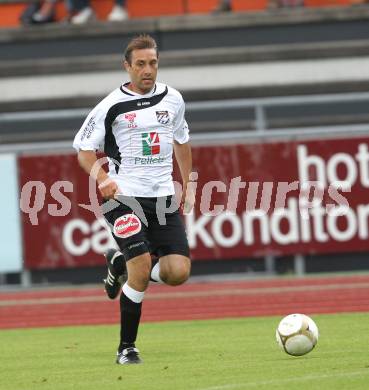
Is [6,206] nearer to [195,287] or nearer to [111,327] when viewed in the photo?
[195,287]

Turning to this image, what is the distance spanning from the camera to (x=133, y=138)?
32.2ft

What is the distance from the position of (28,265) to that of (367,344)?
8.53 m

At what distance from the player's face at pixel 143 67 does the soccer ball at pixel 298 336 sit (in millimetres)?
1913

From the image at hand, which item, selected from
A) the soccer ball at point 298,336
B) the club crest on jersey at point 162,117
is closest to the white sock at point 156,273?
the club crest on jersey at point 162,117

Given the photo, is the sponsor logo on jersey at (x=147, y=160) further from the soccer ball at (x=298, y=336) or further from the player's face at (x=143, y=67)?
the soccer ball at (x=298, y=336)

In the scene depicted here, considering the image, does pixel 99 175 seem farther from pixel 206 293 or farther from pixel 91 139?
pixel 206 293

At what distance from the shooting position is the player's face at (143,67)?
9.68 metres

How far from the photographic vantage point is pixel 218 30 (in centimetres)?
2252

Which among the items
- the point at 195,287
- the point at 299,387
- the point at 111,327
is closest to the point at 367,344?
the point at 299,387

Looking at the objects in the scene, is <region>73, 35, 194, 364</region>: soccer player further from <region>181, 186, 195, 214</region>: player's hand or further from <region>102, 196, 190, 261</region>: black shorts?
<region>181, 186, 195, 214</region>: player's hand

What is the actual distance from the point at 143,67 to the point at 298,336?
2119mm

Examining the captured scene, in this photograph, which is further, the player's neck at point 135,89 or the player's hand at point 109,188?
the player's neck at point 135,89

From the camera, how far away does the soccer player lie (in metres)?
9.65

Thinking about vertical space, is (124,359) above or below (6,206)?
below
